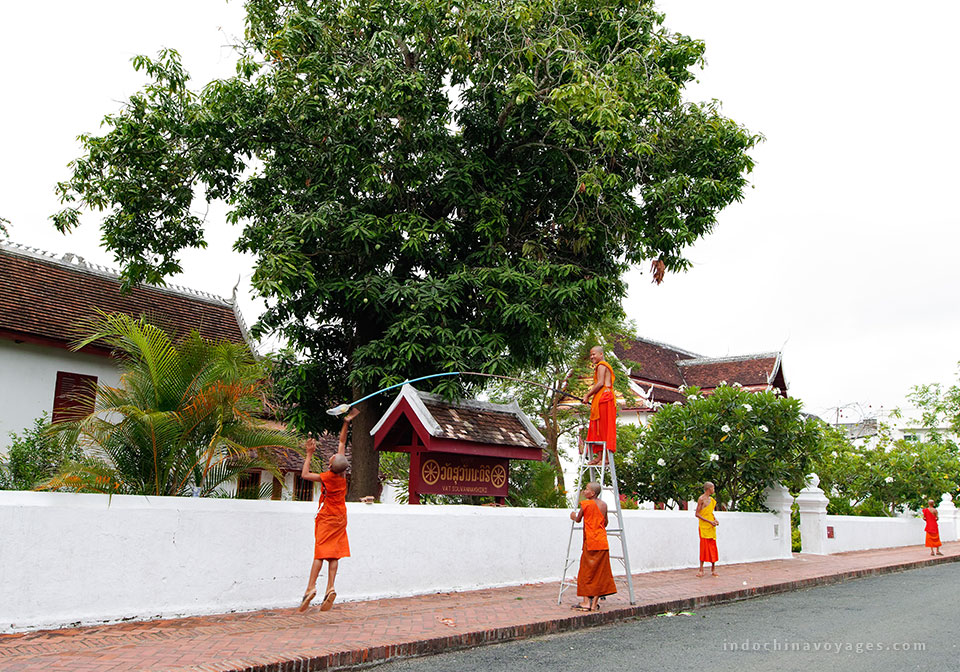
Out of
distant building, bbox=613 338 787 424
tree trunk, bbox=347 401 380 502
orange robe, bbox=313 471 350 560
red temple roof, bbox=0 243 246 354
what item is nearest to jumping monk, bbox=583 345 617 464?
orange robe, bbox=313 471 350 560

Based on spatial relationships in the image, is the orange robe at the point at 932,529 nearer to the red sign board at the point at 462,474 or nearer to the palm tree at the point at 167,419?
the red sign board at the point at 462,474

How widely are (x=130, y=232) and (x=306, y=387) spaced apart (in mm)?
3858

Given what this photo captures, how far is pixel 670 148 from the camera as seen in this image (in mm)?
13977

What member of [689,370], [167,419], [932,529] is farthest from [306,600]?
[689,370]

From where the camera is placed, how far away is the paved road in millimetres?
6602

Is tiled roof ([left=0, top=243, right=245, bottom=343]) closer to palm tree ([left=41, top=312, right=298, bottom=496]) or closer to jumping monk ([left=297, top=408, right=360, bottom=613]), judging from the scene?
palm tree ([left=41, top=312, right=298, bottom=496])

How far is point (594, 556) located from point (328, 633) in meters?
3.28

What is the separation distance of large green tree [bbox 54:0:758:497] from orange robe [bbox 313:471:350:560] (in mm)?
3922

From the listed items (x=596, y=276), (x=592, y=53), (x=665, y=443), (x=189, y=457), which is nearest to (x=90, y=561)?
(x=189, y=457)

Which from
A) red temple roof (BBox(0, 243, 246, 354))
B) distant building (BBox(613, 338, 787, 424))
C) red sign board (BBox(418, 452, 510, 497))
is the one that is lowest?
red sign board (BBox(418, 452, 510, 497))

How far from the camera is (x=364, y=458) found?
1359 centimetres

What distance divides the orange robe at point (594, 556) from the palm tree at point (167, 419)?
3548mm

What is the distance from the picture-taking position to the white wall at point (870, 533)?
2066cm

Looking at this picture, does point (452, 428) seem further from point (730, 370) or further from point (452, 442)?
point (730, 370)
